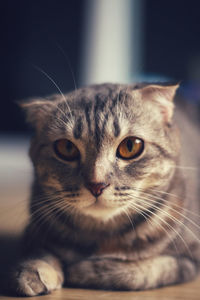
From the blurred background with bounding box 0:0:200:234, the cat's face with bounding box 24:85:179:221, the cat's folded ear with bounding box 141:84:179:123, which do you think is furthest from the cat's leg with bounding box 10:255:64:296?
the blurred background with bounding box 0:0:200:234

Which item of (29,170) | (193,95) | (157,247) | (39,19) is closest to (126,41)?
(39,19)

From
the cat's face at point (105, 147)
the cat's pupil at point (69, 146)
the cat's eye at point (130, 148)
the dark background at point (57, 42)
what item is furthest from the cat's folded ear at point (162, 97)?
the dark background at point (57, 42)

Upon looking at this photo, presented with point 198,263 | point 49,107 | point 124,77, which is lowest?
point 198,263

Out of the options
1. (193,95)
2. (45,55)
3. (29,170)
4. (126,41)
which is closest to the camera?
(29,170)

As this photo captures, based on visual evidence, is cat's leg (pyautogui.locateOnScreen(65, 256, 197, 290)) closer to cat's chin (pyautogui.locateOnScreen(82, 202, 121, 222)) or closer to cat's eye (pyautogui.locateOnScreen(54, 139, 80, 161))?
cat's chin (pyautogui.locateOnScreen(82, 202, 121, 222))

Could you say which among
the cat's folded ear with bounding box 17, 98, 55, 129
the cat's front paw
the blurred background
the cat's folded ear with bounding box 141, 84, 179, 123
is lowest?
the cat's front paw

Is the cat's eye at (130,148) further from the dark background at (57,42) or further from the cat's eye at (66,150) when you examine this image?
the dark background at (57,42)

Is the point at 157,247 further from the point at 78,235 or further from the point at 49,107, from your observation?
the point at 49,107

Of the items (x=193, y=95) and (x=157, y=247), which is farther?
(x=193, y=95)
